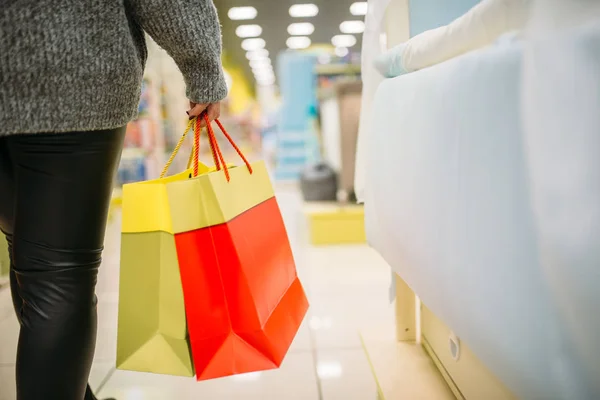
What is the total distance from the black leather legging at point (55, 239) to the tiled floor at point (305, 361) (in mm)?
443

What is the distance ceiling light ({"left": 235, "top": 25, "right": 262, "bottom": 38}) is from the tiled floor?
7.21 m

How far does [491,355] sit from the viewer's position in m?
0.52

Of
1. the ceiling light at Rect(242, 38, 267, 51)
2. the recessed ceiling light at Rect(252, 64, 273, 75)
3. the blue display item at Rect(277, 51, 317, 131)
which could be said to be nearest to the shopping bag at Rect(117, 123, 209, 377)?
the blue display item at Rect(277, 51, 317, 131)

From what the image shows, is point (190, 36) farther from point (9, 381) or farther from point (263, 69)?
point (263, 69)

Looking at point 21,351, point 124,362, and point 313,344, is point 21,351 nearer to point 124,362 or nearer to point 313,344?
point 124,362

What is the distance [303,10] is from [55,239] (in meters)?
7.40

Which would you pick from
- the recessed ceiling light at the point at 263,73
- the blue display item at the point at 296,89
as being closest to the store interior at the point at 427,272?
the blue display item at the point at 296,89

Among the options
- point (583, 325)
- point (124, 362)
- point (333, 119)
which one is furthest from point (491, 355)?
point (333, 119)

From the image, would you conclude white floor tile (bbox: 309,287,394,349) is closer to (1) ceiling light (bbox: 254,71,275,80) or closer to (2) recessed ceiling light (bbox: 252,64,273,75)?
(2) recessed ceiling light (bbox: 252,64,273,75)

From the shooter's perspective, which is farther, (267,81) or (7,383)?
(267,81)

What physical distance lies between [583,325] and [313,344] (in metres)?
1.00

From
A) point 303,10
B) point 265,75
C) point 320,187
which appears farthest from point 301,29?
point 265,75

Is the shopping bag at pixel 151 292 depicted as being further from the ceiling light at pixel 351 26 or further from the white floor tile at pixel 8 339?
the ceiling light at pixel 351 26

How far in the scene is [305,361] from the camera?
1240 millimetres
